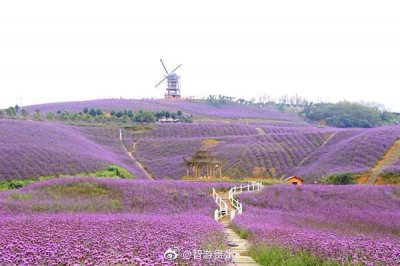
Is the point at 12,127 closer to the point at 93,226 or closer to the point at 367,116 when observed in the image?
the point at 93,226

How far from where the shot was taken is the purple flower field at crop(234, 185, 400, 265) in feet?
30.1

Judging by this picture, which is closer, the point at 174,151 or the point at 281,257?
the point at 281,257

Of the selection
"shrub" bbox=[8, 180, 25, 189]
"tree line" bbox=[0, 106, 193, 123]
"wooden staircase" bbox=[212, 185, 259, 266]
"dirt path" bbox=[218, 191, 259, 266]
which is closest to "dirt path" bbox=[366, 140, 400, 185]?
"shrub" bbox=[8, 180, 25, 189]

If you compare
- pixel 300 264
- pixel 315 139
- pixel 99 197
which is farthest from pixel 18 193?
pixel 315 139

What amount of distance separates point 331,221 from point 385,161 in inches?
1296

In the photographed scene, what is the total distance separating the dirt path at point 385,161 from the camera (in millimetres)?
42500

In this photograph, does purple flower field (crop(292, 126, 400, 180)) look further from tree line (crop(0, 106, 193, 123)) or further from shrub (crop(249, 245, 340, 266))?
shrub (crop(249, 245, 340, 266))

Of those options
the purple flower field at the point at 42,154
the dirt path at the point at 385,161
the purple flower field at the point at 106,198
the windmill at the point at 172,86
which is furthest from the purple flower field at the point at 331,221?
the windmill at the point at 172,86

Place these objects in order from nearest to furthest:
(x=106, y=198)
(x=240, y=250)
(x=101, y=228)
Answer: (x=101, y=228), (x=240, y=250), (x=106, y=198)

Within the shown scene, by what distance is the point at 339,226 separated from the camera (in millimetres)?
16109

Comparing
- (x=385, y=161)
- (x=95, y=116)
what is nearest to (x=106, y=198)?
(x=385, y=161)

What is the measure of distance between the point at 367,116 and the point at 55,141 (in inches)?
2999

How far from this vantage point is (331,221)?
17.6 metres

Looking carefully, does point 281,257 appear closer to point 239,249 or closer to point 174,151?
point 239,249
